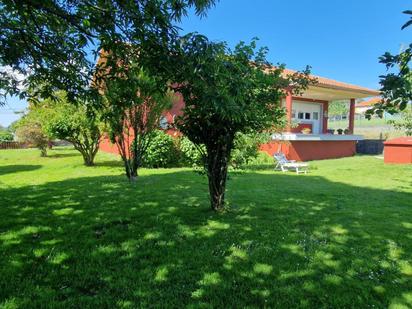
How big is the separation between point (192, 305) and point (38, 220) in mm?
3590

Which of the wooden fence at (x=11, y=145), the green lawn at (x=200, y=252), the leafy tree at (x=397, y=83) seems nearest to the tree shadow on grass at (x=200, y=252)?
the green lawn at (x=200, y=252)

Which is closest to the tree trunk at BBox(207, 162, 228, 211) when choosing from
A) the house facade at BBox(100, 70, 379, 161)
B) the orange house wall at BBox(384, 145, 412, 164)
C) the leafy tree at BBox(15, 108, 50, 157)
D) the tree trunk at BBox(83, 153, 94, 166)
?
the house facade at BBox(100, 70, 379, 161)

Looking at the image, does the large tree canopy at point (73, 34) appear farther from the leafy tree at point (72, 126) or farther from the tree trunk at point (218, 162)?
the leafy tree at point (72, 126)

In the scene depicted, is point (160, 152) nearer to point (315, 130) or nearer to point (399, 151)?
point (399, 151)

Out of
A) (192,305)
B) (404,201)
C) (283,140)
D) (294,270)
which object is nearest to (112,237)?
(192,305)

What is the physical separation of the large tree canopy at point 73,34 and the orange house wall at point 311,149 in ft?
42.4

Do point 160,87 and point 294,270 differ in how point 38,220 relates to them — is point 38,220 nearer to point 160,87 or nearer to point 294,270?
point 160,87

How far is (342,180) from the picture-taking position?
11430 mm

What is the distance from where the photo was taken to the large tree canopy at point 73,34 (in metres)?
3.49

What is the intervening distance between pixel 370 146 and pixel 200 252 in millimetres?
24677

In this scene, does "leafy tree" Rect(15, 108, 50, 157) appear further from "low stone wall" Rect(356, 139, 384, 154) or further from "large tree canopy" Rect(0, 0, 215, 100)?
"low stone wall" Rect(356, 139, 384, 154)

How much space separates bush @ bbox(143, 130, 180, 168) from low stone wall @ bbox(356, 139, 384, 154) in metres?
16.6

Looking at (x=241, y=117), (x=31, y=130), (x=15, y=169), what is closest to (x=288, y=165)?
(x=241, y=117)

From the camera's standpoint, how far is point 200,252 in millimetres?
4125
